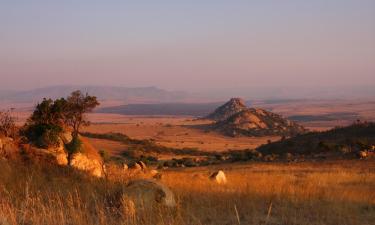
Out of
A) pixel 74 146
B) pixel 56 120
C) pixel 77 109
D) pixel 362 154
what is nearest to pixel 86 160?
pixel 74 146

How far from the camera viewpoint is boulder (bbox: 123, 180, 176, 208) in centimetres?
957

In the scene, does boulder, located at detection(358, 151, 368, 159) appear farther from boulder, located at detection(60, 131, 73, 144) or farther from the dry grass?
boulder, located at detection(60, 131, 73, 144)

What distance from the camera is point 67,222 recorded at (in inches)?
319

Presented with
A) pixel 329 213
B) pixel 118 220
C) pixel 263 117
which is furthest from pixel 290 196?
pixel 263 117

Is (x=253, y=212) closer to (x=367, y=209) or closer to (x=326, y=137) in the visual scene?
(x=367, y=209)

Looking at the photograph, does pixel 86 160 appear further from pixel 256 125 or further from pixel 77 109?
pixel 256 125

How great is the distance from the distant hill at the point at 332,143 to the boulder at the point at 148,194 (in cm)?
2538

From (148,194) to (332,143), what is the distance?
30616mm

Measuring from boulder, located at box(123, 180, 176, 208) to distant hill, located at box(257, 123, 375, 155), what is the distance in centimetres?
2538

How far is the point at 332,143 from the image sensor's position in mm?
38000

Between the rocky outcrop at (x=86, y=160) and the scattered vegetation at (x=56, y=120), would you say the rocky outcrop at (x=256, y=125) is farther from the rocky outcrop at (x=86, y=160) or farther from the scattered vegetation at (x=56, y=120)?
the rocky outcrop at (x=86, y=160)

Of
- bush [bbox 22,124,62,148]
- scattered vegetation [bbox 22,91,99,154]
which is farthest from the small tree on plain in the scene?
bush [bbox 22,124,62,148]

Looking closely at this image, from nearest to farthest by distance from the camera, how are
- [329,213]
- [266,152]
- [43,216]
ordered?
[43,216], [329,213], [266,152]

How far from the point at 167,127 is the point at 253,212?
90.3 m
